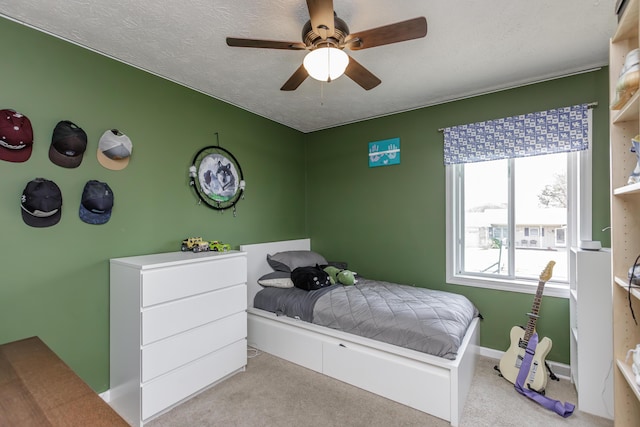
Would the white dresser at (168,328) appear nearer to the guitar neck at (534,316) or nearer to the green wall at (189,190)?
the green wall at (189,190)

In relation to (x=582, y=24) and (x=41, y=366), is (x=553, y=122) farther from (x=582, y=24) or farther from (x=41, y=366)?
(x=41, y=366)

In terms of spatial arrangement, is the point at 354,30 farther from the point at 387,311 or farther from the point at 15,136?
the point at 15,136

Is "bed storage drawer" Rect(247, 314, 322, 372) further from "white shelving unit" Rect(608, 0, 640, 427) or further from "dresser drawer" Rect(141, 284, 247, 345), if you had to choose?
"white shelving unit" Rect(608, 0, 640, 427)

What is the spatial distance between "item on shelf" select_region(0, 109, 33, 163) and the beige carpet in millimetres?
1934

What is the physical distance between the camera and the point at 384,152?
347 centimetres

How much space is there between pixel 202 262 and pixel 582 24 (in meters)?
3.09

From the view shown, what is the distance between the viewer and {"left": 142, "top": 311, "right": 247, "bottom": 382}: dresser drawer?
193 cm

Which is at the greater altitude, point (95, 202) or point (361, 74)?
point (361, 74)

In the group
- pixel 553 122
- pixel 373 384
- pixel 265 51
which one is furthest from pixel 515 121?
pixel 373 384

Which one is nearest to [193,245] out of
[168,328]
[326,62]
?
[168,328]

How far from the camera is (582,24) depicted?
1.85 m

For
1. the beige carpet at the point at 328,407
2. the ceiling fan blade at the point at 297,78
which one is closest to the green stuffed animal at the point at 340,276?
the beige carpet at the point at 328,407

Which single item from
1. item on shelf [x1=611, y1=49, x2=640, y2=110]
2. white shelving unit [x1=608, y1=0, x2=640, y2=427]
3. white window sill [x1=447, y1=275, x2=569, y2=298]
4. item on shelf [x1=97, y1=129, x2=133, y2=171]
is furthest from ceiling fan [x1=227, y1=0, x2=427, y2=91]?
white window sill [x1=447, y1=275, x2=569, y2=298]

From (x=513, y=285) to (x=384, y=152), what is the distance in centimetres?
193
